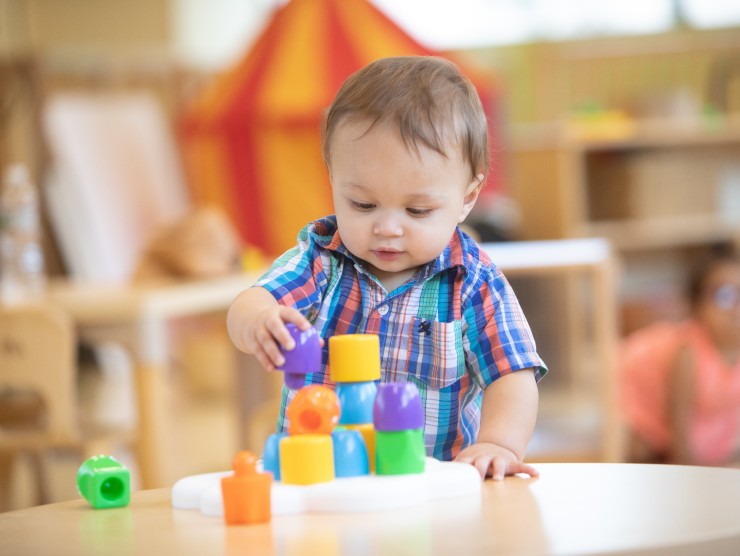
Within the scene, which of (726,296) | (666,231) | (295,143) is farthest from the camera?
(666,231)

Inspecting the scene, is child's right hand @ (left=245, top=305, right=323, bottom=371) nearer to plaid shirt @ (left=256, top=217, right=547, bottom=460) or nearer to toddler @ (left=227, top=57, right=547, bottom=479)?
toddler @ (left=227, top=57, right=547, bottom=479)

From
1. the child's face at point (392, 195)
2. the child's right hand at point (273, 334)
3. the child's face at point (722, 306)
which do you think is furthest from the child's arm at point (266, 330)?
the child's face at point (722, 306)

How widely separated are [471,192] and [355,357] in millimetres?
227

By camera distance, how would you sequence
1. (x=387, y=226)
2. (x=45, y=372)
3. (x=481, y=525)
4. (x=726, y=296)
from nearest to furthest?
(x=481, y=525)
(x=387, y=226)
(x=45, y=372)
(x=726, y=296)

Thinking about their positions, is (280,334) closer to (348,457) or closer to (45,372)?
(348,457)

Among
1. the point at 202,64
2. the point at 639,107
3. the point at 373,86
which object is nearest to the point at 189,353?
the point at 202,64

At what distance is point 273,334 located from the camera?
30.5 inches

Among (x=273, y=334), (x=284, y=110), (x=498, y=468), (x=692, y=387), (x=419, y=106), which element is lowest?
(x=692, y=387)

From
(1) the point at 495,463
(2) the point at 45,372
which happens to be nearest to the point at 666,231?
(2) the point at 45,372

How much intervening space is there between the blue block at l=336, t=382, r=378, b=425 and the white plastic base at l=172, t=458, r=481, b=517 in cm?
5

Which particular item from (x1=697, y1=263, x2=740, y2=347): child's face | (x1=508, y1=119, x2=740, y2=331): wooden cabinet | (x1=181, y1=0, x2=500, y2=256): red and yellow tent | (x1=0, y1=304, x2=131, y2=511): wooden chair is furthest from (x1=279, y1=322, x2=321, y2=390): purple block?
(x1=508, y1=119, x2=740, y2=331): wooden cabinet

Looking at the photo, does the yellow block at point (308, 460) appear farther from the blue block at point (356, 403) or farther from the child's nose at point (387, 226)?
the child's nose at point (387, 226)

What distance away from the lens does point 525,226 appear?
4.32 m

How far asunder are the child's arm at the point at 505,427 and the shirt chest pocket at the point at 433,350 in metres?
0.04
